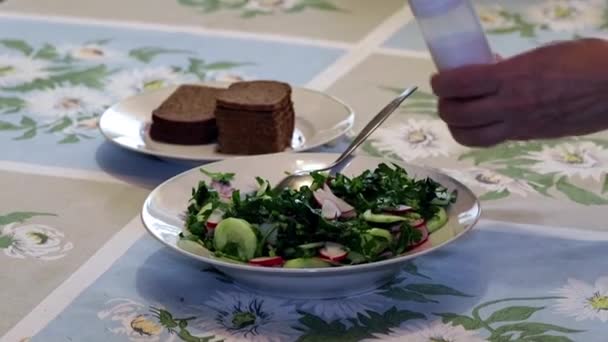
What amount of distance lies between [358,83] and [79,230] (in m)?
0.58

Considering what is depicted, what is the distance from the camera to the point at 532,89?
2.81 feet

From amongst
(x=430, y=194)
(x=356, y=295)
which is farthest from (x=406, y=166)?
(x=356, y=295)

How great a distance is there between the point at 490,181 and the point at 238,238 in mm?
392

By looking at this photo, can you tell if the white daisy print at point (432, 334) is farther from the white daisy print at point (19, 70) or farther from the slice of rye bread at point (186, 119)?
the white daisy print at point (19, 70)

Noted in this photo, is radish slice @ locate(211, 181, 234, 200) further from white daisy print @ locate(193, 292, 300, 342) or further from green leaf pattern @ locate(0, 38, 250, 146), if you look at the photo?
green leaf pattern @ locate(0, 38, 250, 146)

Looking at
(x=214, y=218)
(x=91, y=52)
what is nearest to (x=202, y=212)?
(x=214, y=218)

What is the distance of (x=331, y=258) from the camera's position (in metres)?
0.87

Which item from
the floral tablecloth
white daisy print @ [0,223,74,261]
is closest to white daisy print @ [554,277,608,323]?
the floral tablecloth

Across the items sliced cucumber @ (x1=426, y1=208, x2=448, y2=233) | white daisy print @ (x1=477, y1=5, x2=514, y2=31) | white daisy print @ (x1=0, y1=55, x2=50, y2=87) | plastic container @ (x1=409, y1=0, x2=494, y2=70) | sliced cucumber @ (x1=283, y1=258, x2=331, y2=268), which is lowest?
white daisy print @ (x1=477, y1=5, x2=514, y2=31)

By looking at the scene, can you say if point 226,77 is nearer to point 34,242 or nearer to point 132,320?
point 34,242

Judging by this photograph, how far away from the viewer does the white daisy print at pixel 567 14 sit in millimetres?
1801

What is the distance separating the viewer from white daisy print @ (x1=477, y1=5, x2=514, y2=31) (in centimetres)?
180

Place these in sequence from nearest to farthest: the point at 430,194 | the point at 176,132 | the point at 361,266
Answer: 1. the point at 361,266
2. the point at 430,194
3. the point at 176,132

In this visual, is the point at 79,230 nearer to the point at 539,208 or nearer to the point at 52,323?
the point at 52,323
